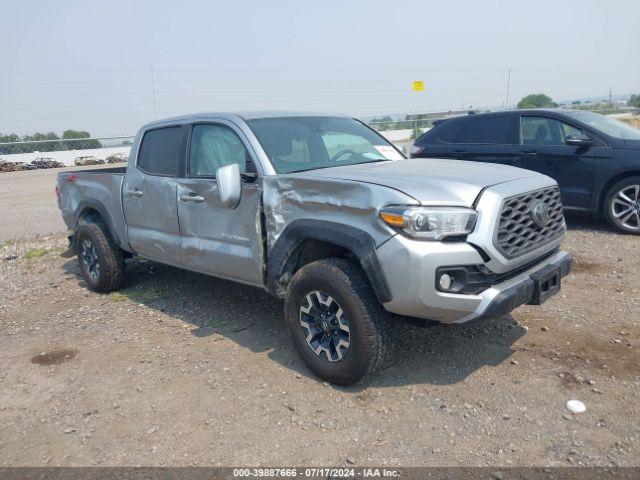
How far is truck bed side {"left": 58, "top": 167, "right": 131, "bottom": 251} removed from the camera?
5.48 m

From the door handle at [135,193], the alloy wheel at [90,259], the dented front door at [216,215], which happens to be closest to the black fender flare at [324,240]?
the dented front door at [216,215]

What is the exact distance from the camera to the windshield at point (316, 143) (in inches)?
163

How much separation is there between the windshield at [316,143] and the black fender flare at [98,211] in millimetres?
2186

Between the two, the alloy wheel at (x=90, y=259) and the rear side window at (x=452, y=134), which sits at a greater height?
the rear side window at (x=452, y=134)

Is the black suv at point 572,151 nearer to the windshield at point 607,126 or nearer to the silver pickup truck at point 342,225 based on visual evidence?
the windshield at point 607,126

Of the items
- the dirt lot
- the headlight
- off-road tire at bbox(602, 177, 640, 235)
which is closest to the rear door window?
the dirt lot

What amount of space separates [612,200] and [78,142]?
21839 mm

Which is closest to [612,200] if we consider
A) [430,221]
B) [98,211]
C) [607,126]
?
[607,126]

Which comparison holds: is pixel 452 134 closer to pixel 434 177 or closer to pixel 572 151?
pixel 572 151

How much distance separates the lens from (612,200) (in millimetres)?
6824

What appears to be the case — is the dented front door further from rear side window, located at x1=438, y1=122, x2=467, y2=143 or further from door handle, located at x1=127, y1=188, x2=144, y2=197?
rear side window, located at x1=438, y1=122, x2=467, y2=143

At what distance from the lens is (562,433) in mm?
2957

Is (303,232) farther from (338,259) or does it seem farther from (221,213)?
(221,213)

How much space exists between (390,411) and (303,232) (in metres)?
1.23
